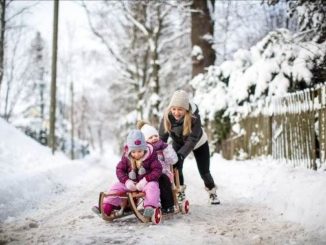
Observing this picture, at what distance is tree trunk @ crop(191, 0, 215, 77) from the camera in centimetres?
1659

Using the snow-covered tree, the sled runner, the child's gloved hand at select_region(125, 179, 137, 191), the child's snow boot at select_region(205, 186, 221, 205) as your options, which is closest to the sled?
the sled runner

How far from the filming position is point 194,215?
601 cm

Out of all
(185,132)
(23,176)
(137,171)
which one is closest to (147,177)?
(137,171)

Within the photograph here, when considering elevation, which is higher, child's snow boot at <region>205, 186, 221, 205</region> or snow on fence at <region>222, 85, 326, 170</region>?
snow on fence at <region>222, 85, 326, 170</region>

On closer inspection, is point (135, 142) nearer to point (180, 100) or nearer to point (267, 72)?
point (180, 100)

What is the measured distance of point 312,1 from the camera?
31.2 feet

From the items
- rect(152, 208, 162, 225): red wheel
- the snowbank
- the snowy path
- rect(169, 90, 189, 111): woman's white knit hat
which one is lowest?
the snowy path

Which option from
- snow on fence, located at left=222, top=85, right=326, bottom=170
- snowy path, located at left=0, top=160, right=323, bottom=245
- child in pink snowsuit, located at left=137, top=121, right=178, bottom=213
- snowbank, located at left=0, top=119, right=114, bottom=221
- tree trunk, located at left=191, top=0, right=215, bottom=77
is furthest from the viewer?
tree trunk, located at left=191, top=0, right=215, bottom=77

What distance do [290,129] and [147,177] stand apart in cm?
510

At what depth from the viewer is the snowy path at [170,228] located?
4438 mm

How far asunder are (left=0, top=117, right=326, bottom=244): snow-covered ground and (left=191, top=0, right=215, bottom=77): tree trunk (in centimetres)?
785

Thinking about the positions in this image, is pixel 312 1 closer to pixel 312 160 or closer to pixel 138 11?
pixel 312 160

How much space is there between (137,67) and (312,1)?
19.2 m

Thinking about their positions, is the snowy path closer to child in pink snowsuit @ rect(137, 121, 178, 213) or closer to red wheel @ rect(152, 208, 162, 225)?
red wheel @ rect(152, 208, 162, 225)
